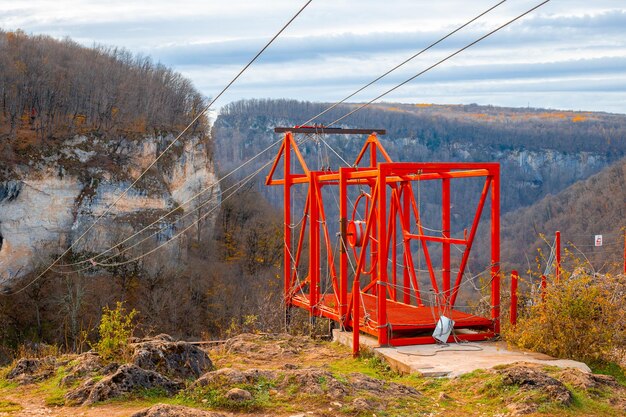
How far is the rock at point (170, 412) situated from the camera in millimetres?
8984

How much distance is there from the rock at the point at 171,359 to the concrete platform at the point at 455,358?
3.11 meters

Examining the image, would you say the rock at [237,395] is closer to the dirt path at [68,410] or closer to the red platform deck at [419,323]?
the dirt path at [68,410]

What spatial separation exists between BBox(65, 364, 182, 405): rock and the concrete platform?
149 inches

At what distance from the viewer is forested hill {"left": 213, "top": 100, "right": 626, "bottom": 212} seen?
135 m

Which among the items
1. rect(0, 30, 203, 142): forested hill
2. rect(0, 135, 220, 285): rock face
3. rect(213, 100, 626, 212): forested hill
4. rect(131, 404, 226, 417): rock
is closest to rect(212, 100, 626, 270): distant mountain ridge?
rect(213, 100, 626, 212): forested hill

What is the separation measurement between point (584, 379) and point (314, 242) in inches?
315

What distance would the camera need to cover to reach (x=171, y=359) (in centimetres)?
1141

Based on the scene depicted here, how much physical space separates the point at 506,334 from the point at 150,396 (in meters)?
6.60

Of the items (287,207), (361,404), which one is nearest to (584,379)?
(361,404)

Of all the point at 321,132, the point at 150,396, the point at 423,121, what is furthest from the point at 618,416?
the point at 423,121

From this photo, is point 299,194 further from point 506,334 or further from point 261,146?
point 506,334

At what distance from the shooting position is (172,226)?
69.5 metres

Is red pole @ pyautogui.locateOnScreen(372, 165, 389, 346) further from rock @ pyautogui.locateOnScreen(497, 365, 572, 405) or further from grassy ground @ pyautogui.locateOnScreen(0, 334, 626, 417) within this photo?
rock @ pyautogui.locateOnScreen(497, 365, 572, 405)

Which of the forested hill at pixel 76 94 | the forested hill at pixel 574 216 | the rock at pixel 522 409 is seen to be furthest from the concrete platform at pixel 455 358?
the forested hill at pixel 574 216
